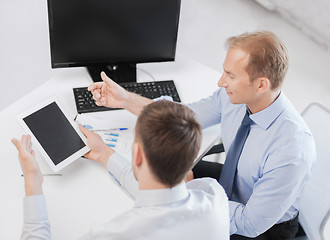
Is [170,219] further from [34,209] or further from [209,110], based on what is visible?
[209,110]

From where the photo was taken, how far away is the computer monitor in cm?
183

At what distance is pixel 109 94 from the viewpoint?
1880 mm

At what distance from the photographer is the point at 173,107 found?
1.22 meters

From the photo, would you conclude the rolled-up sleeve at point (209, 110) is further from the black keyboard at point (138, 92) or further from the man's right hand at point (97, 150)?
the man's right hand at point (97, 150)

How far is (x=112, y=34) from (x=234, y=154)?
0.77 m

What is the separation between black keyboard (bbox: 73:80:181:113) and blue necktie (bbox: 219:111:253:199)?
1.28ft

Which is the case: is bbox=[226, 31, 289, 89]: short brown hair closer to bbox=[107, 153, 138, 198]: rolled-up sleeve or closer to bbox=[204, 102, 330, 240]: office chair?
bbox=[204, 102, 330, 240]: office chair

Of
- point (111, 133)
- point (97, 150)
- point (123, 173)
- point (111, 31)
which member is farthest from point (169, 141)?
point (111, 31)

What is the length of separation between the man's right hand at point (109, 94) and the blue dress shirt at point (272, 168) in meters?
0.52

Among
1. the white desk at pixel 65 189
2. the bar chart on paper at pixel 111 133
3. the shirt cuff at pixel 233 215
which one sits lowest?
the shirt cuff at pixel 233 215

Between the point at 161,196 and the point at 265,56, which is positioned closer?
the point at 161,196

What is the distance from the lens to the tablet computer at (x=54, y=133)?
5.25 ft

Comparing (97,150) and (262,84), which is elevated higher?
(262,84)

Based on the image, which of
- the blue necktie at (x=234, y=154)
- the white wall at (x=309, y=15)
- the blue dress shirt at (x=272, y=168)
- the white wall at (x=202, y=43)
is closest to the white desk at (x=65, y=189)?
the blue necktie at (x=234, y=154)
